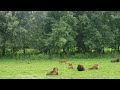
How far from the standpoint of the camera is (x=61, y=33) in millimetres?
34812

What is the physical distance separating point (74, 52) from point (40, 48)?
13.2ft

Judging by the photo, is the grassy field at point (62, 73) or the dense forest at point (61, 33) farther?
the dense forest at point (61, 33)

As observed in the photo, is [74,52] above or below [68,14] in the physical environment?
below

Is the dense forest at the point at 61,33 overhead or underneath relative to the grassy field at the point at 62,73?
overhead

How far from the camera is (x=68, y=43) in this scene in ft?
114

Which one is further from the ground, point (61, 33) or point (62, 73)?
point (61, 33)

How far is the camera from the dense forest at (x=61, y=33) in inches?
1348

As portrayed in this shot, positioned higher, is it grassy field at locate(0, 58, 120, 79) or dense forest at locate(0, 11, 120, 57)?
dense forest at locate(0, 11, 120, 57)

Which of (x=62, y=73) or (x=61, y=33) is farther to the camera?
(x=61, y=33)

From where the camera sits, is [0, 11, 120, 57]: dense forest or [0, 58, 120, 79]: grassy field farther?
[0, 11, 120, 57]: dense forest

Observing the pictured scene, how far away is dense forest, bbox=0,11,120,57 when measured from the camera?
1348 inches
